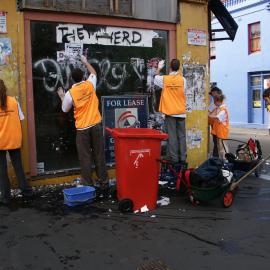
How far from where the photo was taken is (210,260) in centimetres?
446

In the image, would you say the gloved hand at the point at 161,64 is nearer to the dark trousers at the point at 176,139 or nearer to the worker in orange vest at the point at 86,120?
the dark trousers at the point at 176,139

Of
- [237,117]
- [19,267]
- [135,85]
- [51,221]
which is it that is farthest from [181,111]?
[237,117]

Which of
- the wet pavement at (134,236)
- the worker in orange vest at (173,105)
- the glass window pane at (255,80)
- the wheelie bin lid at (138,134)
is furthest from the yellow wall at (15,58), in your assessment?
the glass window pane at (255,80)

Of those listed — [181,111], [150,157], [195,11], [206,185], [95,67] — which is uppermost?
[195,11]

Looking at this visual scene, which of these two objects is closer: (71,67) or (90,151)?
(90,151)

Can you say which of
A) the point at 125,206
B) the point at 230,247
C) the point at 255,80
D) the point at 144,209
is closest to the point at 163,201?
the point at 144,209

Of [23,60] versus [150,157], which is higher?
[23,60]

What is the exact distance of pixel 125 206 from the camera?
5.92 m

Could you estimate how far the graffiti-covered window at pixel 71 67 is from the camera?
7141 millimetres

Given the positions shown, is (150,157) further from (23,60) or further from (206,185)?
(23,60)

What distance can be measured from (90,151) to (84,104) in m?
0.74

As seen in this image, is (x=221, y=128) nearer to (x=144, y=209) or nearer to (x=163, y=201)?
(x=163, y=201)

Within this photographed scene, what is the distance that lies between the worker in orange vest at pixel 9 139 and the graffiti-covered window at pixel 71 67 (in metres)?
0.72

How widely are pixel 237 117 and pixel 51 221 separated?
18548 mm
